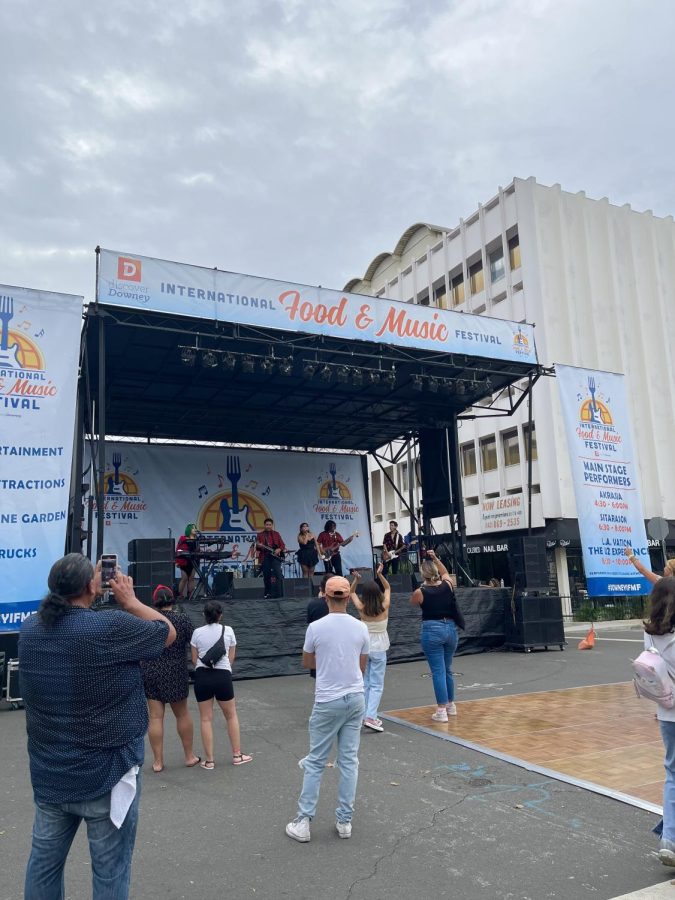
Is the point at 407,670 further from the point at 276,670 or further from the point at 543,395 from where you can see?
the point at 543,395

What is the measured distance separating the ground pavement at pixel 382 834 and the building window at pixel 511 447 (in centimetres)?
2182

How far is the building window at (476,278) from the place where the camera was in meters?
29.7

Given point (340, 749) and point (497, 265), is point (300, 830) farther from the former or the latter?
point (497, 265)

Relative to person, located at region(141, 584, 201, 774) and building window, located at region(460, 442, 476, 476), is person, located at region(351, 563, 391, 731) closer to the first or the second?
person, located at region(141, 584, 201, 774)

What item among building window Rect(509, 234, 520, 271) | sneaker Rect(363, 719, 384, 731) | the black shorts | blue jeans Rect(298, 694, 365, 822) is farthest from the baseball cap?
building window Rect(509, 234, 520, 271)

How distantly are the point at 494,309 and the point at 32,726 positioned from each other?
27.9 meters

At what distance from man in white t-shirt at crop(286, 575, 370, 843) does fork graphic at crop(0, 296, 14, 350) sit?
7126 millimetres

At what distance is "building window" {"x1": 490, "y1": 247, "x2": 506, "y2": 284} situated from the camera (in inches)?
1118

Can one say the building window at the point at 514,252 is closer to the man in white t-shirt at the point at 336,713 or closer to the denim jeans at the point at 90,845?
the man in white t-shirt at the point at 336,713

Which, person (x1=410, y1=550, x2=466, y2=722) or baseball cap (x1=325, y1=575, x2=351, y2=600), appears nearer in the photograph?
baseball cap (x1=325, y1=575, x2=351, y2=600)

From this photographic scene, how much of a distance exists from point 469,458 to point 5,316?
23321 millimetres

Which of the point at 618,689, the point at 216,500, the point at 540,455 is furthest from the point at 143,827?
the point at 540,455

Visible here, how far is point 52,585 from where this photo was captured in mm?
2551

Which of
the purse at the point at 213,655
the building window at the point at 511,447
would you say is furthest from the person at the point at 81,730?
the building window at the point at 511,447
